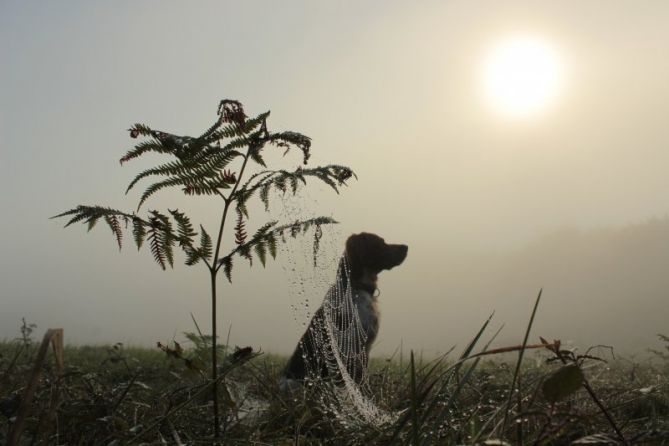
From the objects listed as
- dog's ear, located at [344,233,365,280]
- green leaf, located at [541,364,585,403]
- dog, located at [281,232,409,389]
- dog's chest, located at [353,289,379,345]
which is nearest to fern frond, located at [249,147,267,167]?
green leaf, located at [541,364,585,403]

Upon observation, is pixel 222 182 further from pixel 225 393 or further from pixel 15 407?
pixel 15 407

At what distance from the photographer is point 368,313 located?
649cm

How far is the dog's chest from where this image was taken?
6.41m

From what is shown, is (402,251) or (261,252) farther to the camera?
(402,251)

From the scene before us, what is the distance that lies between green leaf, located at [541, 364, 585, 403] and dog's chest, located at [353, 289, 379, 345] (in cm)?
534

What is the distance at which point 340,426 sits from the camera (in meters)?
2.74

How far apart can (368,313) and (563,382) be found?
5.53 metres

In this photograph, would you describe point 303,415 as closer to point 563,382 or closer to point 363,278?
point 563,382

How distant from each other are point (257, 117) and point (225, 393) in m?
1.10

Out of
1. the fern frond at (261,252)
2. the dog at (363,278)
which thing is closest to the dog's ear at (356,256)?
the dog at (363,278)

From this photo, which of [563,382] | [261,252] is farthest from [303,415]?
[563,382]

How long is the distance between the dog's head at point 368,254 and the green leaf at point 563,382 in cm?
564

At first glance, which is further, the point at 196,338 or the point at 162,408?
the point at 196,338

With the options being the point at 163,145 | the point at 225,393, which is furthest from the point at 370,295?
the point at 163,145
